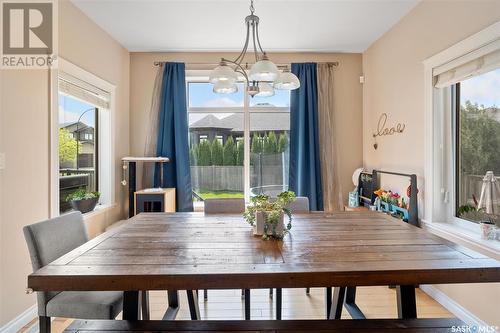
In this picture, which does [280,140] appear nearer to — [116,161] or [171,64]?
[171,64]

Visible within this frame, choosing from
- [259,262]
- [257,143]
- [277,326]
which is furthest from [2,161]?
[257,143]

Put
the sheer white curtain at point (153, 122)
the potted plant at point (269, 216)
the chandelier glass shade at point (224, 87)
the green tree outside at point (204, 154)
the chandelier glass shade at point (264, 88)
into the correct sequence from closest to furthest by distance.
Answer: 1. the potted plant at point (269, 216)
2. the chandelier glass shade at point (224, 87)
3. the chandelier glass shade at point (264, 88)
4. the sheer white curtain at point (153, 122)
5. the green tree outside at point (204, 154)

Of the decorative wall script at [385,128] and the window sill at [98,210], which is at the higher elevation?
the decorative wall script at [385,128]

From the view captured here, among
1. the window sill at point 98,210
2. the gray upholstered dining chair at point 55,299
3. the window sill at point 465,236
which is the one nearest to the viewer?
the gray upholstered dining chair at point 55,299

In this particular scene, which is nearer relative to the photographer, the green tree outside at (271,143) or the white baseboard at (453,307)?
the white baseboard at (453,307)

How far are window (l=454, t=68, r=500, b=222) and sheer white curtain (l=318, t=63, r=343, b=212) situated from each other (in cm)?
161

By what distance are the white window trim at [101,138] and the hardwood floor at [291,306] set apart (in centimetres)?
115

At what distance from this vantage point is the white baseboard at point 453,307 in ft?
6.93

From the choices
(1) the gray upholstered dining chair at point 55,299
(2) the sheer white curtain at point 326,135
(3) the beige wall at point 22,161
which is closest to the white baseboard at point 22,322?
(3) the beige wall at point 22,161

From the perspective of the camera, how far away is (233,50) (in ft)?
12.9

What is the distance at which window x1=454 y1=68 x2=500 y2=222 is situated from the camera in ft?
6.81

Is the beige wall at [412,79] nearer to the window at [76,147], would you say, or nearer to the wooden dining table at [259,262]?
the wooden dining table at [259,262]

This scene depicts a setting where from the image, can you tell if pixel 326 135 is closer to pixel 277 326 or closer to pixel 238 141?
pixel 238 141

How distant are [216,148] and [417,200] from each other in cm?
254
